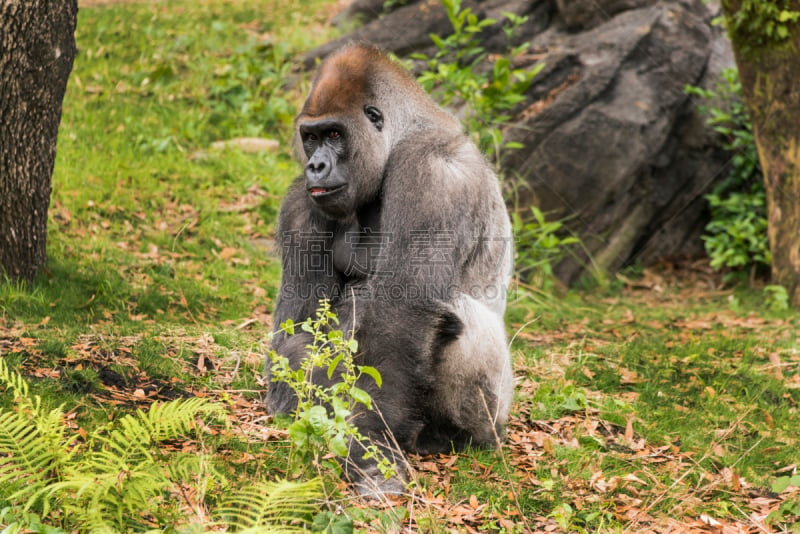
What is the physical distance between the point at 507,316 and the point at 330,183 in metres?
3.18

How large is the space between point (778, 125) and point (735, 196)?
50.2 inches

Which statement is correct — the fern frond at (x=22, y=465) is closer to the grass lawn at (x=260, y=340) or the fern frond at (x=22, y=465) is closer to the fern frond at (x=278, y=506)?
the grass lawn at (x=260, y=340)

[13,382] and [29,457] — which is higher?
[13,382]

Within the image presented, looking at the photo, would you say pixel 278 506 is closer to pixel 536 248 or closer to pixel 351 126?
pixel 351 126

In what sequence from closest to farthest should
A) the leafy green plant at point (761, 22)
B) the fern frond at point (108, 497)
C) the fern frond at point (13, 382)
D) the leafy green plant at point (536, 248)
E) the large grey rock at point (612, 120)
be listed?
the fern frond at point (108, 497) → the fern frond at point (13, 382) → the leafy green plant at point (761, 22) → the leafy green plant at point (536, 248) → the large grey rock at point (612, 120)

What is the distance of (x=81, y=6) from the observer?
10672mm

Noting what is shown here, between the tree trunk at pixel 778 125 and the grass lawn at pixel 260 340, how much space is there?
1.97 ft

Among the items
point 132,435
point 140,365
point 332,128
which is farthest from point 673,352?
point 132,435

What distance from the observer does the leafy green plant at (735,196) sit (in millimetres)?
8219

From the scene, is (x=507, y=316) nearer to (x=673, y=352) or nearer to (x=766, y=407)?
(x=673, y=352)

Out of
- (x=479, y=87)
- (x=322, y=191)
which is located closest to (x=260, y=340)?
(x=322, y=191)

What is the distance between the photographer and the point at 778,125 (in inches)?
288

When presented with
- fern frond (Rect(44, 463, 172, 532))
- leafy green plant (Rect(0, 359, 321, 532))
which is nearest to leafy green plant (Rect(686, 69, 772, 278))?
leafy green plant (Rect(0, 359, 321, 532))

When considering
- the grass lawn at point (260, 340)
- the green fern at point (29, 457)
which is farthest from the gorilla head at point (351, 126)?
the green fern at point (29, 457)
